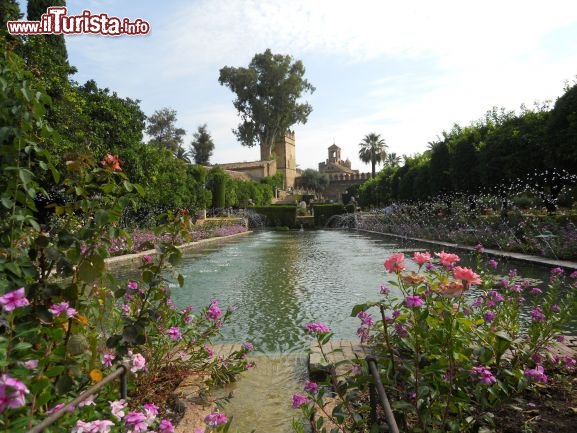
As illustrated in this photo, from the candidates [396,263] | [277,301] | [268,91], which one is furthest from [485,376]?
[268,91]

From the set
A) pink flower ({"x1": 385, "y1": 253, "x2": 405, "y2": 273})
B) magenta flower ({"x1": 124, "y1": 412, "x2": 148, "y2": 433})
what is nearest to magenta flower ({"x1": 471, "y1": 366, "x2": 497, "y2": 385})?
pink flower ({"x1": 385, "y1": 253, "x2": 405, "y2": 273})

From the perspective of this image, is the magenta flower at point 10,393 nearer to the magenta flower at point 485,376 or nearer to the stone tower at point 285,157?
the magenta flower at point 485,376

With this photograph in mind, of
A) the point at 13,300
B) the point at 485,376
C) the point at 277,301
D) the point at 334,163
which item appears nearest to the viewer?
the point at 13,300

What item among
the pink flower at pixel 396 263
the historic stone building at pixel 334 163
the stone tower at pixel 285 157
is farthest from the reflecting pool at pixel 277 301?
the historic stone building at pixel 334 163

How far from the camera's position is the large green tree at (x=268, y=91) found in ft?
140

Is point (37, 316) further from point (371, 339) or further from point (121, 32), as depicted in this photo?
point (121, 32)

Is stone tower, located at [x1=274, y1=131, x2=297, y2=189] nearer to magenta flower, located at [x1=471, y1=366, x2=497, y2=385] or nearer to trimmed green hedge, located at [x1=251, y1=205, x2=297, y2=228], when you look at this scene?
trimmed green hedge, located at [x1=251, y1=205, x2=297, y2=228]

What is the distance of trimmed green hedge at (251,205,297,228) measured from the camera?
3447cm

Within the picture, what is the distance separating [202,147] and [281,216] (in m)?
28.3

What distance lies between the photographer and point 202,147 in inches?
2319

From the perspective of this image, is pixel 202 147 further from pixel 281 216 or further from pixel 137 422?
pixel 137 422

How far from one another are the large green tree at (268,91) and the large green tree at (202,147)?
50.6 ft

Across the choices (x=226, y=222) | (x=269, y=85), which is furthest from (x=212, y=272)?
(x=269, y=85)

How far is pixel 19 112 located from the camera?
1.70m
